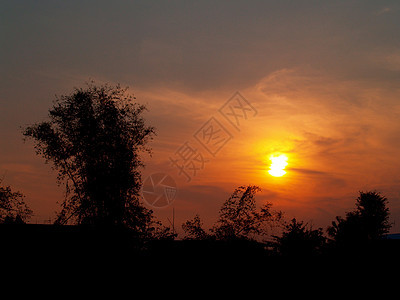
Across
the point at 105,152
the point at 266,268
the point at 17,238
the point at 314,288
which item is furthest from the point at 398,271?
the point at 105,152

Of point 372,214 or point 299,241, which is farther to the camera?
point 372,214

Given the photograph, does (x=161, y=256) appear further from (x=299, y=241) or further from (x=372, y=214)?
(x=372, y=214)

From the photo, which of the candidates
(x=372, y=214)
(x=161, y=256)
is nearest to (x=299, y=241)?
(x=161, y=256)

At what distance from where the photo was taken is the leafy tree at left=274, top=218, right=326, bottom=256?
30406 mm

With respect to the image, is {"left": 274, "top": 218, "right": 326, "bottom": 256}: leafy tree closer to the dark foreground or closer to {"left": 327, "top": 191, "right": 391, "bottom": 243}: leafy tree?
the dark foreground

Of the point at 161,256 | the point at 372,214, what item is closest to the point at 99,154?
the point at 161,256

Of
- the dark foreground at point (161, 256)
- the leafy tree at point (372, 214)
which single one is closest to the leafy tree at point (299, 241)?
the dark foreground at point (161, 256)

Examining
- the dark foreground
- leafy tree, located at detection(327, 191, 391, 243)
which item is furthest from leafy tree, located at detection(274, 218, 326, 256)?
leafy tree, located at detection(327, 191, 391, 243)

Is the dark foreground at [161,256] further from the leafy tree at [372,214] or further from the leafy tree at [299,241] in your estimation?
the leafy tree at [372,214]

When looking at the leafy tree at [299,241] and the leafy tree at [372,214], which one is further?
the leafy tree at [372,214]

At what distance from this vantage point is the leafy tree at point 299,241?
99.8 feet

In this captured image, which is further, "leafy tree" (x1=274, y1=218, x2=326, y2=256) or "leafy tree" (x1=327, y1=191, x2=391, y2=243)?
"leafy tree" (x1=327, y1=191, x2=391, y2=243)

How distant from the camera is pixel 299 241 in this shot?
99.7ft

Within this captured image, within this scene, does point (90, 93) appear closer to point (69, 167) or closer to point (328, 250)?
point (69, 167)
